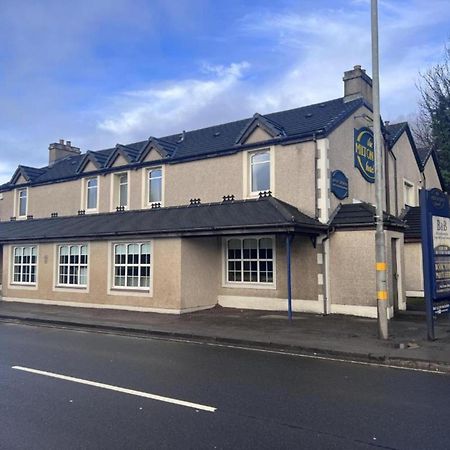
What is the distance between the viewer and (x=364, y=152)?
60.7 feet

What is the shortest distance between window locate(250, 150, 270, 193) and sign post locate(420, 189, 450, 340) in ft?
21.9

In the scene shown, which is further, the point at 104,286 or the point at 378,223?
the point at 104,286

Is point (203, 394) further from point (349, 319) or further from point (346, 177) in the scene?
point (346, 177)

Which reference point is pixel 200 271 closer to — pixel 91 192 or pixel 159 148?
pixel 159 148

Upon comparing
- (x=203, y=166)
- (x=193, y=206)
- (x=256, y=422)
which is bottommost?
(x=256, y=422)

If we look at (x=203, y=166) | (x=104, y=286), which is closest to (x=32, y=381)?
(x=104, y=286)

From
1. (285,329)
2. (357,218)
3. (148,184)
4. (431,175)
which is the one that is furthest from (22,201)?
(431,175)

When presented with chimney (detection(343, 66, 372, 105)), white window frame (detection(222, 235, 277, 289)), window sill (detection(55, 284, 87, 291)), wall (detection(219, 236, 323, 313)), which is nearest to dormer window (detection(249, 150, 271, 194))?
white window frame (detection(222, 235, 277, 289))

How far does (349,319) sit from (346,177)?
17.6ft

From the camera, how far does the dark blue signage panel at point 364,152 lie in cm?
1788

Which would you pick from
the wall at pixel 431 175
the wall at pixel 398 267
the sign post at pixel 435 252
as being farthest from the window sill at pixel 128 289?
the wall at pixel 431 175

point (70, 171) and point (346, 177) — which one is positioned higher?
point (70, 171)

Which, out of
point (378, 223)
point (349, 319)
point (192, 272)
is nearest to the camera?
point (378, 223)

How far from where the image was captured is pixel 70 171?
2438 centimetres
